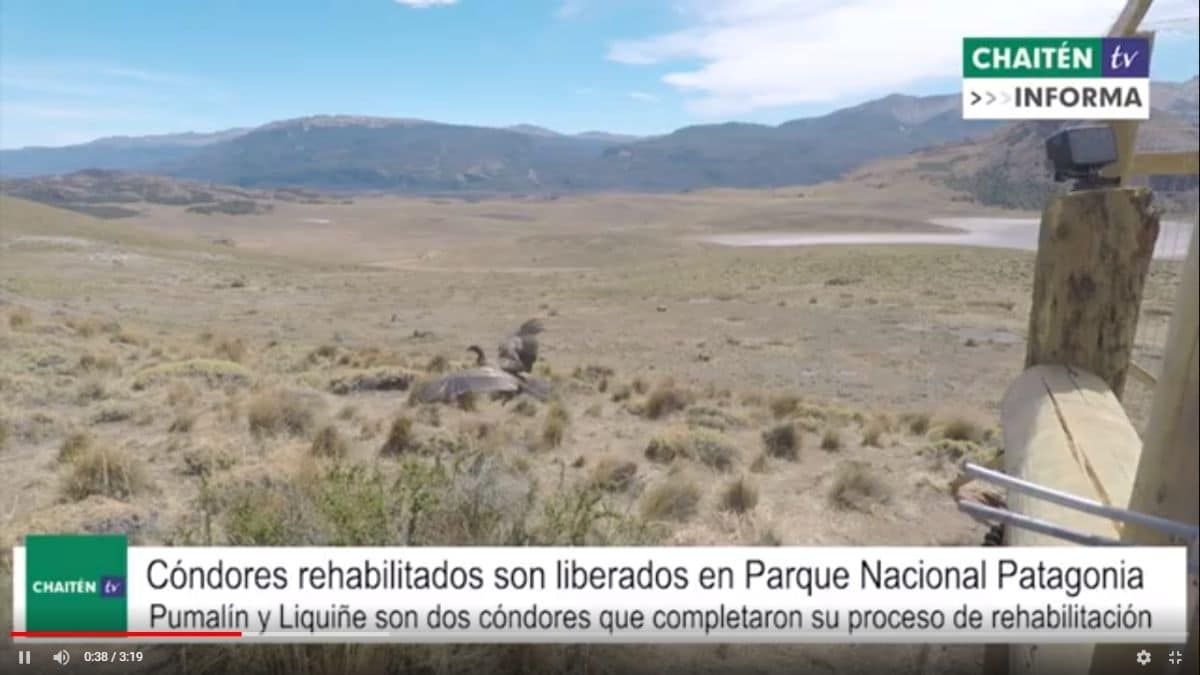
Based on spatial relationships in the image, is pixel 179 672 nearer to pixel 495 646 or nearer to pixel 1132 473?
pixel 495 646

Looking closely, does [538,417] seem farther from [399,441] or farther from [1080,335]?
[1080,335]

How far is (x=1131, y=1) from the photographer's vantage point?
3.26 m

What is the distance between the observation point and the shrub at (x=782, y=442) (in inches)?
328

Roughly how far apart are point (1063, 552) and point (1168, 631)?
0.80ft

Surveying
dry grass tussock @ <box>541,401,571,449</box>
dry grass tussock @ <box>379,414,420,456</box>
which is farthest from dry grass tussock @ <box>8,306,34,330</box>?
dry grass tussock @ <box>541,401,571,449</box>

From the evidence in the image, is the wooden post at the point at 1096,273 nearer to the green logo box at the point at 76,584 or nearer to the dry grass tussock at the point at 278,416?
the green logo box at the point at 76,584

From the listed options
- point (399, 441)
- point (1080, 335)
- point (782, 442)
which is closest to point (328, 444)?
point (399, 441)

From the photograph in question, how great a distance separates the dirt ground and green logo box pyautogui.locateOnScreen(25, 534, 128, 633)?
1.63 feet

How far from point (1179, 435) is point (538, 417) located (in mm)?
8196

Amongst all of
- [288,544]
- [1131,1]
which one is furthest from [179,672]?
[1131,1]

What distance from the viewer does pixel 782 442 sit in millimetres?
8500

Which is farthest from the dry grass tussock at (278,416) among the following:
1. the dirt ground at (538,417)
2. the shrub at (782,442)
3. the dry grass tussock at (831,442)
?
the dry grass tussock at (831,442)

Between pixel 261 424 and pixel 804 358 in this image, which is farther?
pixel 804 358

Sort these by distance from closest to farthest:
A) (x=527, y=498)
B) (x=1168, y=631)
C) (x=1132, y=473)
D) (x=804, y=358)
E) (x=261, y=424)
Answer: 1. (x=1168, y=631)
2. (x=1132, y=473)
3. (x=527, y=498)
4. (x=261, y=424)
5. (x=804, y=358)
